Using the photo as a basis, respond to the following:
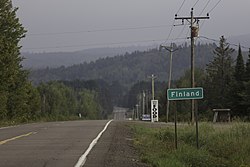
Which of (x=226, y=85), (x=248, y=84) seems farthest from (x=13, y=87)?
(x=226, y=85)

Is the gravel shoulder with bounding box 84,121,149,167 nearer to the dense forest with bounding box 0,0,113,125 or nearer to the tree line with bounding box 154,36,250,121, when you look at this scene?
the dense forest with bounding box 0,0,113,125

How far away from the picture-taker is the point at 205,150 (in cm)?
1858

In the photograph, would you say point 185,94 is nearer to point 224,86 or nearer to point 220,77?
point 224,86

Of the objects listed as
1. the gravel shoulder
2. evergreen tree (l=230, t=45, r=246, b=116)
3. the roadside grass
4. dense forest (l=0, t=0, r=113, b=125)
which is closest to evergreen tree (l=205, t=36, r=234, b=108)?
evergreen tree (l=230, t=45, r=246, b=116)

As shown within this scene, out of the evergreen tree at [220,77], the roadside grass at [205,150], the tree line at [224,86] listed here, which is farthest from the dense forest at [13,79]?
the evergreen tree at [220,77]

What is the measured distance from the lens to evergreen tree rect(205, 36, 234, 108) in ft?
273


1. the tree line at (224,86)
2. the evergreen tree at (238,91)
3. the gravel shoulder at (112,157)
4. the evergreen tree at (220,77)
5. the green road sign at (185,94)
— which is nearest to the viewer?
the gravel shoulder at (112,157)

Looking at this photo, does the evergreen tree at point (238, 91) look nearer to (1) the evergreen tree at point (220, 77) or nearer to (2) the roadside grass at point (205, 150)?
(1) the evergreen tree at point (220, 77)

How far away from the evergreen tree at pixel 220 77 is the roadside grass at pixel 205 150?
177 ft

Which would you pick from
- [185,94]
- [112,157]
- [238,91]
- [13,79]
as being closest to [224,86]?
[238,91]

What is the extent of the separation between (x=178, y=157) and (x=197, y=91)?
2613 millimetres

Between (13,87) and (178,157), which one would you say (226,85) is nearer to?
(13,87)

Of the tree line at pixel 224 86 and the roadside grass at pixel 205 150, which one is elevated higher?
the tree line at pixel 224 86

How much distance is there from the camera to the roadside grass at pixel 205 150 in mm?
14777
